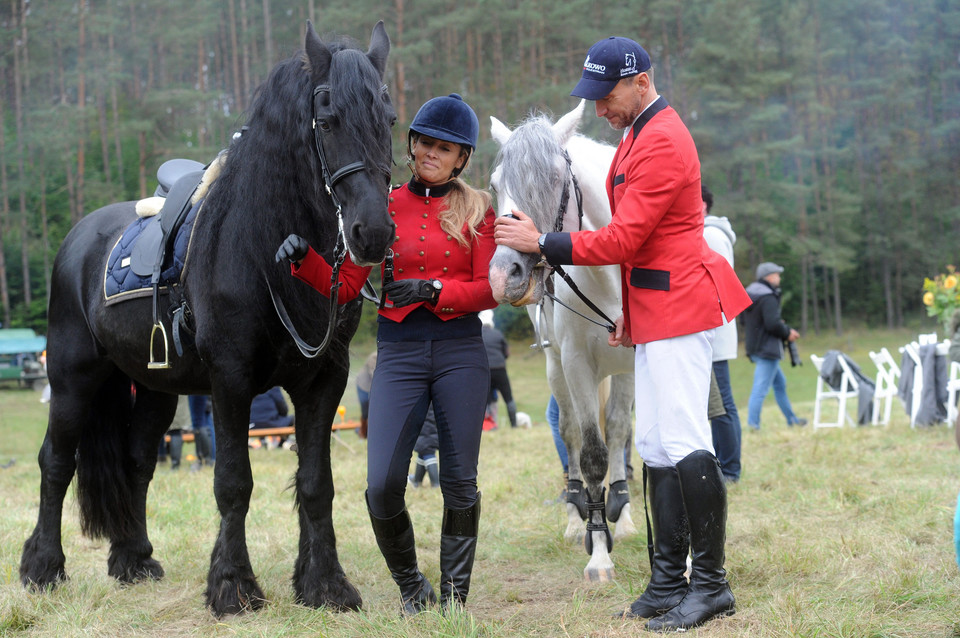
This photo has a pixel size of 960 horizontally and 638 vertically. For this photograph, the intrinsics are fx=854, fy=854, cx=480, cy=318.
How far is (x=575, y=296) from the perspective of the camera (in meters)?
4.25

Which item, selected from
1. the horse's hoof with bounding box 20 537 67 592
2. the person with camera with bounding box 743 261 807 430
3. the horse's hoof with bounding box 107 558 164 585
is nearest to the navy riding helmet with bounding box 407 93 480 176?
the horse's hoof with bounding box 107 558 164 585

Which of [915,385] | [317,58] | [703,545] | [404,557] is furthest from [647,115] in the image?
[915,385]

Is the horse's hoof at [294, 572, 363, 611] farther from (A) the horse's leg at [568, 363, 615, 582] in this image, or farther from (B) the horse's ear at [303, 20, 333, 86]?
(B) the horse's ear at [303, 20, 333, 86]

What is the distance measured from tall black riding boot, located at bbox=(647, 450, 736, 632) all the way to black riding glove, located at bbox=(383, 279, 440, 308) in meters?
1.13

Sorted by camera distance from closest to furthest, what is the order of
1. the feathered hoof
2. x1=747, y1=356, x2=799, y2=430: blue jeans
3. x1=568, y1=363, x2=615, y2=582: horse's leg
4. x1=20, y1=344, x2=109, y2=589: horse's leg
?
the feathered hoof, x1=568, y1=363, x2=615, y2=582: horse's leg, x1=20, y1=344, x2=109, y2=589: horse's leg, x1=747, y1=356, x2=799, y2=430: blue jeans

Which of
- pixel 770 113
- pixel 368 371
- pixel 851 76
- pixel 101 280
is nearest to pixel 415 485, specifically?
pixel 368 371

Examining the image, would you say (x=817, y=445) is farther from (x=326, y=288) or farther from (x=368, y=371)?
(x=326, y=288)

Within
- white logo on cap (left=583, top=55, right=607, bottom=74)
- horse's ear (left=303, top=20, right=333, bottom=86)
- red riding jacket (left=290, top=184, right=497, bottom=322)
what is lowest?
red riding jacket (left=290, top=184, right=497, bottom=322)

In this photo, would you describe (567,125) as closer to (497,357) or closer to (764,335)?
(764,335)

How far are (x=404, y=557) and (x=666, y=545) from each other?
103 cm

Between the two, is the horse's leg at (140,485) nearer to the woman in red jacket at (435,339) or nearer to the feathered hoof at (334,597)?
the feathered hoof at (334,597)

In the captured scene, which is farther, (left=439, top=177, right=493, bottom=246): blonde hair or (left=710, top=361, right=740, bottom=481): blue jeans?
(left=710, top=361, right=740, bottom=481): blue jeans

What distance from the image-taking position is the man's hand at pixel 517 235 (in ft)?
10.2

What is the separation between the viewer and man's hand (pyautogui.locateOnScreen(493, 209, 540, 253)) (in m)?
3.12
